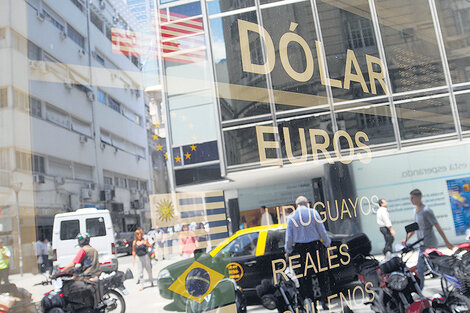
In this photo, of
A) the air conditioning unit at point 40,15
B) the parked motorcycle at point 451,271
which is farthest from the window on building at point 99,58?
the parked motorcycle at point 451,271

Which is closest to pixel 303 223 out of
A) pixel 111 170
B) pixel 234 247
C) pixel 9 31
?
pixel 234 247

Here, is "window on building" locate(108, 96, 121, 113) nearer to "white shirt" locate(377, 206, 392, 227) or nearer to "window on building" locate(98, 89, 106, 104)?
"window on building" locate(98, 89, 106, 104)

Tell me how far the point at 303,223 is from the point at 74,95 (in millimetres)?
1564

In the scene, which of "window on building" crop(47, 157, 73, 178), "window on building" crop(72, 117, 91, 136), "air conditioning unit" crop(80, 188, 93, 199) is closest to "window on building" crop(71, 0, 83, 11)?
"window on building" crop(72, 117, 91, 136)

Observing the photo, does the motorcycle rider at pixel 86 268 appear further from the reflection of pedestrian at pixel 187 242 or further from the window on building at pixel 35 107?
the window on building at pixel 35 107

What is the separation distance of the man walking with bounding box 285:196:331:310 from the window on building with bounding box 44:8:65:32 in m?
1.63

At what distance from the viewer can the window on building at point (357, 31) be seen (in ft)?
10.2

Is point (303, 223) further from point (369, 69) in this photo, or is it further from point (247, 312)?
point (369, 69)

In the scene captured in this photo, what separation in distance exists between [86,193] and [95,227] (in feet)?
0.50

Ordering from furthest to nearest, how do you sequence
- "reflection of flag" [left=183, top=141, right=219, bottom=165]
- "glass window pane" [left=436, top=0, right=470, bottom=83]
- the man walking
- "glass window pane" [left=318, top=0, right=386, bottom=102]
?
"glass window pane" [left=436, top=0, right=470, bottom=83] < "glass window pane" [left=318, top=0, right=386, bottom=102] < the man walking < "reflection of flag" [left=183, top=141, right=219, bottom=165]

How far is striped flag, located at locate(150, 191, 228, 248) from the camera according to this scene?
6.65 feet

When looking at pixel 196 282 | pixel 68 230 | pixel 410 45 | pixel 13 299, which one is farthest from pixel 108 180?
pixel 410 45

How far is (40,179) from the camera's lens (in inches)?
65.2

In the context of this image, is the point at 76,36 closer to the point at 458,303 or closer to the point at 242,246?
the point at 242,246
